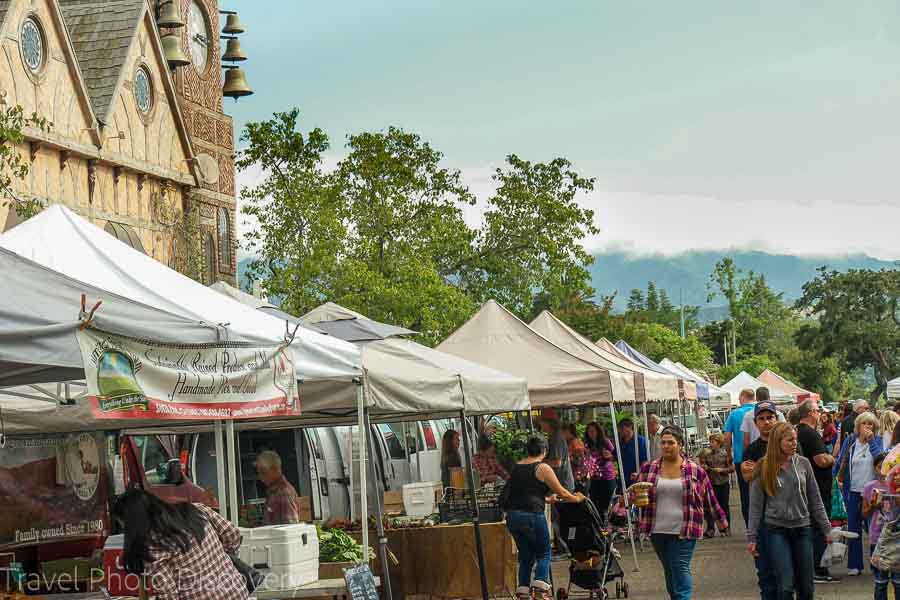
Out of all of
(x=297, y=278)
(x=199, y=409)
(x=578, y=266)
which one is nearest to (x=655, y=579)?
(x=199, y=409)

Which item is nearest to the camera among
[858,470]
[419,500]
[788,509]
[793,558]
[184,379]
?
[184,379]

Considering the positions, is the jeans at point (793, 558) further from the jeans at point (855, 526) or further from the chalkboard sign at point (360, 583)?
the jeans at point (855, 526)

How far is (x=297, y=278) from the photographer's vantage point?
124ft

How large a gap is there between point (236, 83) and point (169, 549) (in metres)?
37.2

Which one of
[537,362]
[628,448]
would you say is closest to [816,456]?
[537,362]

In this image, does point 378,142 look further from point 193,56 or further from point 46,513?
point 46,513

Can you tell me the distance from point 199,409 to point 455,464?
38.5 ft

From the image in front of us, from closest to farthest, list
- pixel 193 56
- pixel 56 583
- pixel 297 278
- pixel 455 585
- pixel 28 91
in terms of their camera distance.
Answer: pixel 56 583 < pixel 455 585 < pixel 28 91 < pixel 297 278 < pixel 193 56

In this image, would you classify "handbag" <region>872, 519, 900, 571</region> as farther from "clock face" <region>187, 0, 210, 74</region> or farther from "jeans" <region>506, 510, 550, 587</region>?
"clock face" <region>187, 0, 210, 74</region>

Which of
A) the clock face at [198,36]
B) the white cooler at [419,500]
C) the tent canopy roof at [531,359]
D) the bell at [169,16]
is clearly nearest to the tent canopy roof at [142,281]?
the white cooler at [419,500]

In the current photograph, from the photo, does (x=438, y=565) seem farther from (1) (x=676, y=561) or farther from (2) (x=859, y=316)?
(2) (x=859, y=316)

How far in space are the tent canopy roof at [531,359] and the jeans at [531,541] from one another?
494 cm

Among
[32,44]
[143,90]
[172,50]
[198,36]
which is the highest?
[198,36]

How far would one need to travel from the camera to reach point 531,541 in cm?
1310
